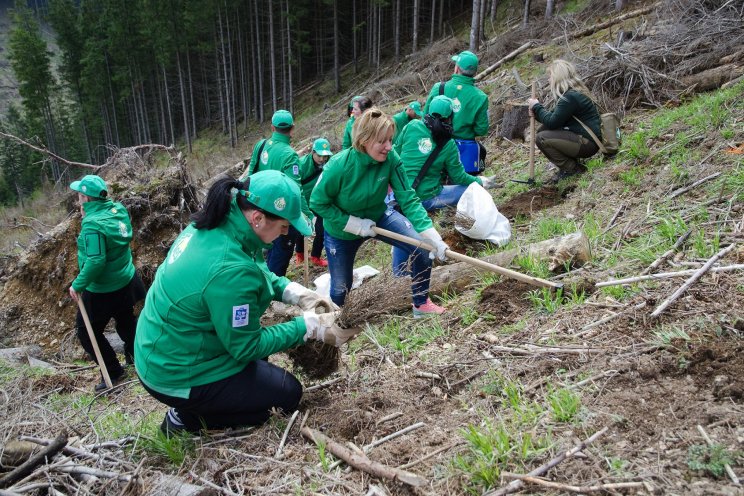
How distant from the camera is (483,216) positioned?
5.45 metres

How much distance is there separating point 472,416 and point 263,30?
33895 mm

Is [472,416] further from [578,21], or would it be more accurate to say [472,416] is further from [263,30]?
[263,30]

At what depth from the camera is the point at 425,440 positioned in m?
2.56

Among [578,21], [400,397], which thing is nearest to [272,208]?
[400,397]

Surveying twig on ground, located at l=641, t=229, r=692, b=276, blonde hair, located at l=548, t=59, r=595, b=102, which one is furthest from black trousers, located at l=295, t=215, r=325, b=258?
twig on ground, located at l=641, t=229, r=692, b=276

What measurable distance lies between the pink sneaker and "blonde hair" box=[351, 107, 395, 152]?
57.2 inches

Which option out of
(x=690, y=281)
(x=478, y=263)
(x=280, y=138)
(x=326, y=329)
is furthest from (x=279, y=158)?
(x=690, y=281)

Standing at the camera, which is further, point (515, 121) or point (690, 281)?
point (515, 121)

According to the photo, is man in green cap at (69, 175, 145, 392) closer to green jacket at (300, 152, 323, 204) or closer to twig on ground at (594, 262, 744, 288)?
green jacket at (300, 152, 323, 204)

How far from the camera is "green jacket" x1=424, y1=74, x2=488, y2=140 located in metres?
6.28

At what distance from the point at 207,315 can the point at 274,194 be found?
727 millimetres

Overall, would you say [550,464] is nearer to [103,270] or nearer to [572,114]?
[103,270]

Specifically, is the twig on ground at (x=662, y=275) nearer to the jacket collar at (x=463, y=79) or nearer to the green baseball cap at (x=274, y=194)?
the green baseball cap at (x=274, y=194)

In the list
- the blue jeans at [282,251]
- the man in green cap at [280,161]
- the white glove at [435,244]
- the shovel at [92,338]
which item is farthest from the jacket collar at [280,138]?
the shovel at [92,338]
